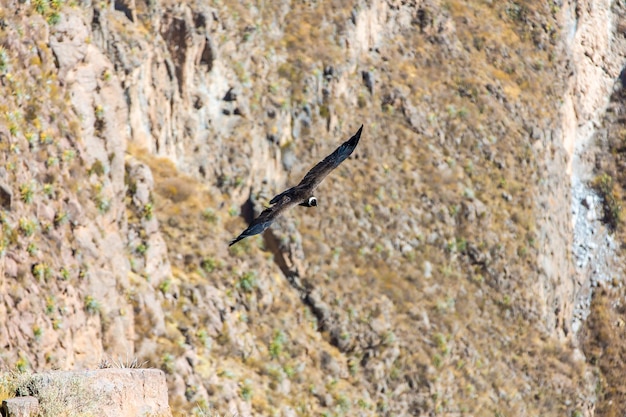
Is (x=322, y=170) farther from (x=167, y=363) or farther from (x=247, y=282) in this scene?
(x=247, y=282)

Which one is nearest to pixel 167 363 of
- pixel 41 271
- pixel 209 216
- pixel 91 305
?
pixel 91 305

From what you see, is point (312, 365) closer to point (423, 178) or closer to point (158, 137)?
point (158, 137)

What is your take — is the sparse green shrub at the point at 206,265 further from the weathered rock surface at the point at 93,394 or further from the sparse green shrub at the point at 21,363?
the weathered rock surface at the point at 93,394

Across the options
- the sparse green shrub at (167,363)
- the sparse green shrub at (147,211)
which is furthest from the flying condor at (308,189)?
the sparse green shrub at (147,211)

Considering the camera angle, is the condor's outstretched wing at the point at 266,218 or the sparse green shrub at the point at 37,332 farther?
the sparse green shrub at the point at 37,332

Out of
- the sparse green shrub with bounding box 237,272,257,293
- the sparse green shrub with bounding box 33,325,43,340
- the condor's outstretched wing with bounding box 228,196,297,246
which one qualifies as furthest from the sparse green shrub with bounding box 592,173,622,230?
the condor's outstretched wing with bounding box 228,196,297,246

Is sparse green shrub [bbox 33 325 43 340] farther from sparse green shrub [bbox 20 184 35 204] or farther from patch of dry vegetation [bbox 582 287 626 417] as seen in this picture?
patch of dry vegetation [bbox 582 287 626 417]
